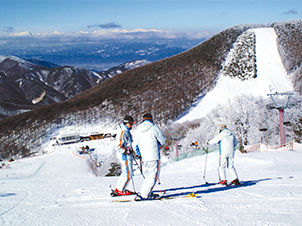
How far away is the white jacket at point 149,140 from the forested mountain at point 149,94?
2572 inches

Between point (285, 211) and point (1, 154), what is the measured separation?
289ft

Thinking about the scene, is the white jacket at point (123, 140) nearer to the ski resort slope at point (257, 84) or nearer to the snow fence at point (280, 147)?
the snow fence at point (280, 147)

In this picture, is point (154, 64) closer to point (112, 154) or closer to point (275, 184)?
point (112, 154)

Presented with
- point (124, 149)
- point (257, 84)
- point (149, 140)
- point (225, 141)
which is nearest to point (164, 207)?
point (149, 140)

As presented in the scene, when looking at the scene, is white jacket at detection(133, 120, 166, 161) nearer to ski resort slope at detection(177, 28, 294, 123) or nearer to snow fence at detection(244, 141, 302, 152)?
snow fence at detection(244, 141, 302, 152)

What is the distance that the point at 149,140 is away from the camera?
5613 millimetres

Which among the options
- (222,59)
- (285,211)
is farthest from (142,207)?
(222,59)

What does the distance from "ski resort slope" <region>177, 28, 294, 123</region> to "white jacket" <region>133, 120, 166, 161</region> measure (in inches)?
2534

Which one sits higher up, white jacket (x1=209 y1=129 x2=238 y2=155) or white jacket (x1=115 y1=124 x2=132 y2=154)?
white jacket (x1=115 y1=124 x2=132 y2=154)

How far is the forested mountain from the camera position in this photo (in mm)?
79938

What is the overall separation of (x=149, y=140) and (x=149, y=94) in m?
83.7

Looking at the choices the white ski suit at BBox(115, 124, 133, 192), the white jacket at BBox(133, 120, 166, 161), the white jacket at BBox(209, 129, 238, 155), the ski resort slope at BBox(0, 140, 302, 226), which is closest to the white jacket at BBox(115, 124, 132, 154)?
the white ski suit at BBox(115, 124, 133, 192)

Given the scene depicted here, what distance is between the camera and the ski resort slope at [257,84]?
72375 mm

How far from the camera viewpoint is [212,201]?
5.66 meters
